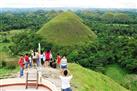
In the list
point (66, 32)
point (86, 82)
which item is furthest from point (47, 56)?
point (66, 32)

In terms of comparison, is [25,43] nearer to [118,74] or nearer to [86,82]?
[118,74]

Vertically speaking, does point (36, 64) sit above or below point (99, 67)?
above

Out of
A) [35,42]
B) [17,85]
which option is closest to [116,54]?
[35,42]

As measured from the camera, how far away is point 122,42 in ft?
136

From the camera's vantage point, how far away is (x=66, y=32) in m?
54.0

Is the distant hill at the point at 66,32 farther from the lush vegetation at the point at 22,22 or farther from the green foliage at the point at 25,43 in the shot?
the lush vegetation at the point at 22,22

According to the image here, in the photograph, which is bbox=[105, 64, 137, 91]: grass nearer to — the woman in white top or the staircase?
the staircase

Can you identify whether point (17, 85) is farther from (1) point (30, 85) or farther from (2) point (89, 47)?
(2) point (89, 47)

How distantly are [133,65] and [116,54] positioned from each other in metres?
4.87

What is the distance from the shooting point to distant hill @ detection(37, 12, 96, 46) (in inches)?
1975

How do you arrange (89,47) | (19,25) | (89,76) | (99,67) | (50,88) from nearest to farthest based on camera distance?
(50,88), (89,76), (99,67), (89,47), (19,25)

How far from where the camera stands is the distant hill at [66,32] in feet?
165

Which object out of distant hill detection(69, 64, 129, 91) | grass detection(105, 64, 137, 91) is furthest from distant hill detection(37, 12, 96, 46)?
distant hill detection(69, 64, 129, 91)

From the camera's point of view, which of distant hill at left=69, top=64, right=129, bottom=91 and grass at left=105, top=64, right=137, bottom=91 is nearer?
distant hill at left=69, top=64, right=129, bottom=91
